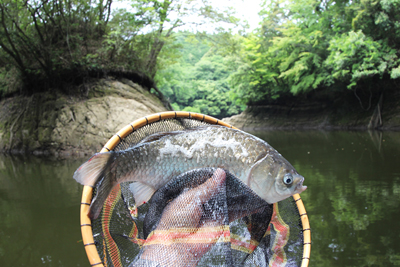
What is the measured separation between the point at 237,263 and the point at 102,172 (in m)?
0.75

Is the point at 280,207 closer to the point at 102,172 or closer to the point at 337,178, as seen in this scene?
the point at 102,172

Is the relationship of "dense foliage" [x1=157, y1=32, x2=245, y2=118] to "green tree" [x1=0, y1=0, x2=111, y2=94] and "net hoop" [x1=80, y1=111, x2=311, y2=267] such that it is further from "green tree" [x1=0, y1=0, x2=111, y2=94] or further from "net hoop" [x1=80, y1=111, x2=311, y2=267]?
"net hoop" [x1=80, y1=111, x2=311, y2=267]

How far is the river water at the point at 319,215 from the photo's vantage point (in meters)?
2.51

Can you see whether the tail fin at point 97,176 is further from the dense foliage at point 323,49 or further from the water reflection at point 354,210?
the dense foliage at point 323,49

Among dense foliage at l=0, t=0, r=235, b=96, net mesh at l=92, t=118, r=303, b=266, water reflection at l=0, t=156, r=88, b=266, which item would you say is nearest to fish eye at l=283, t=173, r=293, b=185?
net mesh at l=92, t=118, r=303, b=266

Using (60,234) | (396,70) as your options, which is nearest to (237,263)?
(60,234)

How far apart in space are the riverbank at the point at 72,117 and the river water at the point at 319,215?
3069 millimetres

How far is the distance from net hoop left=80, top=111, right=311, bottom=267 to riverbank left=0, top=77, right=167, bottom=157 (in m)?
7.48

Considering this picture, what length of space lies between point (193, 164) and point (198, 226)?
0.97 ft

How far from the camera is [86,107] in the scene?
994cm

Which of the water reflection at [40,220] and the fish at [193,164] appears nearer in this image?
the fish at [193,164]

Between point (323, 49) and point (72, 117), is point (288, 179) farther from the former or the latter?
point (323, 49)

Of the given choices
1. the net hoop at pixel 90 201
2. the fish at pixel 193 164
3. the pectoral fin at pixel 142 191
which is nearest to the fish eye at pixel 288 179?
the fish at pixel 193 164

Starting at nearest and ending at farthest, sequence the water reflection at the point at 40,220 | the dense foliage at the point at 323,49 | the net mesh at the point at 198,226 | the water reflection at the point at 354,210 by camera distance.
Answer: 1. the net mesh at the point at 198,226
2. the water reflection at the point at 354,210
3. the water reflection at the point at 40,220
4. the dense foliage at the point at 323,49
